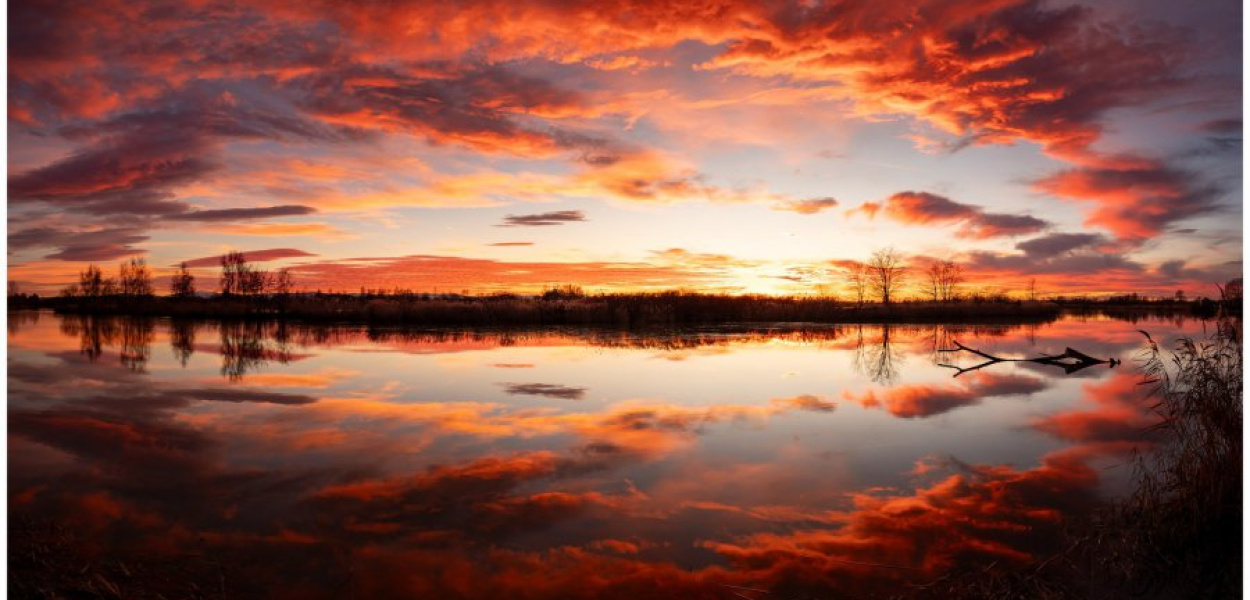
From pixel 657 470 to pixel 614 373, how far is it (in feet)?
25.9

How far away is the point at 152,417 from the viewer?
Answer: 33.8 ft

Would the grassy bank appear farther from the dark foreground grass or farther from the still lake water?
the dark foreground grass

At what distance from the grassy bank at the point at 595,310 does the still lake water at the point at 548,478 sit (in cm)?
1970

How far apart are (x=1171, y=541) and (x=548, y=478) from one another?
17.8 feet

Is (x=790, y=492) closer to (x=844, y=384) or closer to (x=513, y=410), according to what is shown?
(x=513, y=410)

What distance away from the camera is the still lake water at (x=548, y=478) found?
193 inches

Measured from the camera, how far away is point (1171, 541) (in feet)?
17.5

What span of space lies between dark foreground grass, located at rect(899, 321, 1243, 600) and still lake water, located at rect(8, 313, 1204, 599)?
0.93ft

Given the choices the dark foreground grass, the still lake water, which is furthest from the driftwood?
the dark foreground grass

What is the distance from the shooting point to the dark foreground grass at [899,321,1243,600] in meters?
4.67

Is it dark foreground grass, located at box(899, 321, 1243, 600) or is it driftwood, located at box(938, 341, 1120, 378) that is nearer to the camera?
dark foreground grass, located at box(899, 321, 1243, 600)

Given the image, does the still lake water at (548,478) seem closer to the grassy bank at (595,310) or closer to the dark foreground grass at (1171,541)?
the dark foreground grass at (1171,541)

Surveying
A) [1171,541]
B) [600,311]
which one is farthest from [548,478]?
[600,311]

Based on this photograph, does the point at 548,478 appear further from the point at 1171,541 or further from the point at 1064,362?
the point at 1064,362
